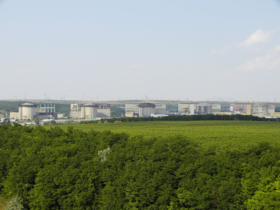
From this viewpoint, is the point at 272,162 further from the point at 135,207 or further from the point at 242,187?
the point at 135,207

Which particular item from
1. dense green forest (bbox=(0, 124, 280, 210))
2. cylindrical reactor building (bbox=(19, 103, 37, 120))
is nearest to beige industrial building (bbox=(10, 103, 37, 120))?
cylindrical reactor building (bbox=(19, 103, 37, 120))

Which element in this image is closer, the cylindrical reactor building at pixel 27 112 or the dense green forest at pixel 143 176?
the dense green forest at pixel 143 176

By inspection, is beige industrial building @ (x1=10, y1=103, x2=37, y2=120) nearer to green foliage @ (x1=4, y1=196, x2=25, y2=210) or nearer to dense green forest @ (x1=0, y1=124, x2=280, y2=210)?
dense green forest @ (x1=0, y1=124, x2=280, y2=210)

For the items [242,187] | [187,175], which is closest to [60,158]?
[187,175]

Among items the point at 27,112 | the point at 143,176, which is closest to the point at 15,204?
the point at 143,176

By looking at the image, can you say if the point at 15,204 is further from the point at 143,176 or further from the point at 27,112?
the point at 27,112

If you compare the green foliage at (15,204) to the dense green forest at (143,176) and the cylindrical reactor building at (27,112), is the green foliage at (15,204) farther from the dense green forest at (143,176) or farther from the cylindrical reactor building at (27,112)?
the cylindrical reactor building at (27,112)

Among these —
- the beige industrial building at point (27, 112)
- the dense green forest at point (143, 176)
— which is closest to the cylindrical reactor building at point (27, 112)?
the beige industrial building at point (27, 112)

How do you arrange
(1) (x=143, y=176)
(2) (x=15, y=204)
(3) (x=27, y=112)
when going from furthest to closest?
(3) (x=27, y=112) → (2) (x=15, y=204) → (1) (x=143, y=176)
